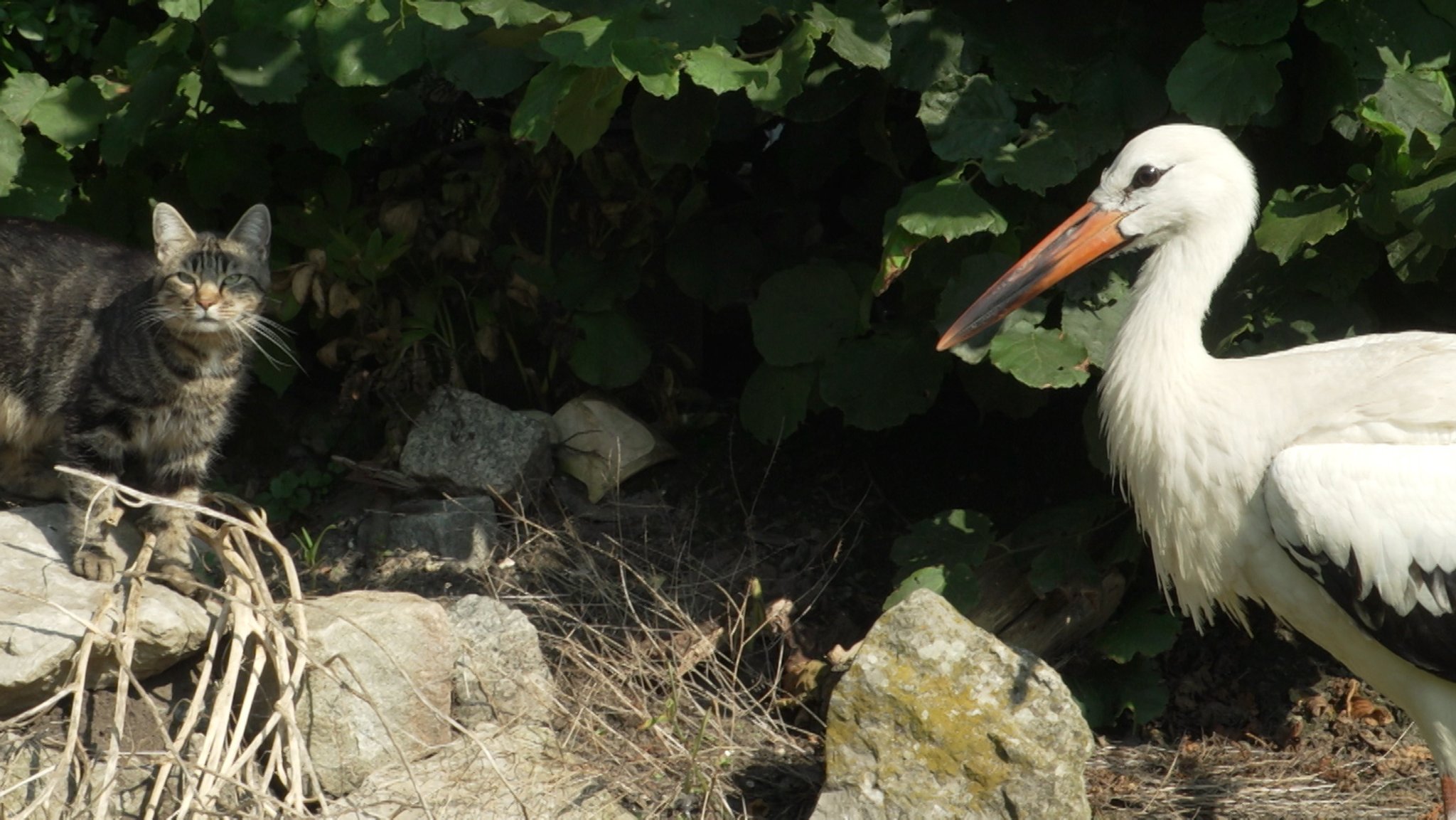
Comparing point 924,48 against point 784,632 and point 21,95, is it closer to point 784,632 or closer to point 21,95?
point 784,632

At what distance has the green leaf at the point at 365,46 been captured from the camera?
4703mm

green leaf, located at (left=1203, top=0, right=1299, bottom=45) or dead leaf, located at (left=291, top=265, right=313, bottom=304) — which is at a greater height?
green leaf, located at (left=1203, top=0, right=1299, bottom=45)

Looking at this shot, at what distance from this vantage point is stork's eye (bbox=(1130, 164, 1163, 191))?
404 centimetres

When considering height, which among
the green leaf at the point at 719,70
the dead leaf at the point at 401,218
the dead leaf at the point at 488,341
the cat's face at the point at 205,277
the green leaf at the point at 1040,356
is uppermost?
the green leaf at the point at 719,70

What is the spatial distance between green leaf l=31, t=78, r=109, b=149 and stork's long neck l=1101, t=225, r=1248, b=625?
3720 mm

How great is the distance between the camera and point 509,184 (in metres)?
5.80

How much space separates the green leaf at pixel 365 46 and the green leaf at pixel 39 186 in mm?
1329

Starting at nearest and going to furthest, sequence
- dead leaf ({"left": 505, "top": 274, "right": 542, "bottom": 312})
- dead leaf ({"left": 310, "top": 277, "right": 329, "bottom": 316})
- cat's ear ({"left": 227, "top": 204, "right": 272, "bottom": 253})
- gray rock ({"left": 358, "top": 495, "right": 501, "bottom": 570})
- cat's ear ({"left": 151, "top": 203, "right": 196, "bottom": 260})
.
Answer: cat's ear ({"left": 151, "top": 203, "right": 196, "bottom": 260}) → cat's ear ({"left": 227, "top": 204, "right": 272, "bottom": 253}) → gray rock ({"left": 358, "top": 495, "right": 501, "bottom": 570}) → dead leaf ({"left": 310, "top": 277, "right": 329, "bottom": 316}) → dead leaf ({"left": 505, "top": 274, "right": 542, "bottom": 312})

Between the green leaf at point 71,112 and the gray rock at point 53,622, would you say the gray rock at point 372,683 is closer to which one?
the gray rock at point 53,622

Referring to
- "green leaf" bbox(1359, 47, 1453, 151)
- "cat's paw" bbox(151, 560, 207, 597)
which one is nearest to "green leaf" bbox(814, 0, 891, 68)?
"green leaf" bbox(1359, 47, 1453, 151)

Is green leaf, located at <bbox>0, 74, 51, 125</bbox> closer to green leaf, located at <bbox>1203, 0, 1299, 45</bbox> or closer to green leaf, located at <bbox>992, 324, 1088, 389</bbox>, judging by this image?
green leaf, located at <bbox>992, 324, 1088, 389</bbox>

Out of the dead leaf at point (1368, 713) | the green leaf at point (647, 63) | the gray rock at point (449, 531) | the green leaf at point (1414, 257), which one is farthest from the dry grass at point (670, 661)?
the green leaf at point (1414, 257)

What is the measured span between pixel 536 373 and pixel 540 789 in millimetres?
2086

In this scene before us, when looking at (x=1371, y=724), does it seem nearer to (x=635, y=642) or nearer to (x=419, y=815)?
(x=635, y=642)
